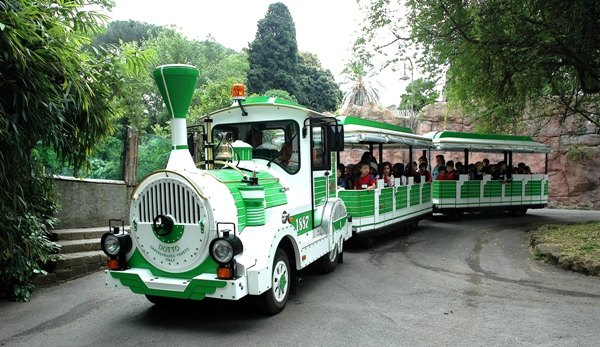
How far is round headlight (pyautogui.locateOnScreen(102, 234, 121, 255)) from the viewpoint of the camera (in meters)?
4.87

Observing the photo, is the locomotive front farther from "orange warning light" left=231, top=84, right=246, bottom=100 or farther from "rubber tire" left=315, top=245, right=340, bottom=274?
"rubber tire" left=315, top=245, right=340, bottom=274

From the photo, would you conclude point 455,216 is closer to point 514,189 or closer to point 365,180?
point 514,189

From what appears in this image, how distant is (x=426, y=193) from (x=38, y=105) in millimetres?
9878

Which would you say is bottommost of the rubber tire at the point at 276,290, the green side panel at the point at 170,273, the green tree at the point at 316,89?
the rubber tire at the point at 276,290

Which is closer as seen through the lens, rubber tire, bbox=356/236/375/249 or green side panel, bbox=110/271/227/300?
green side panel, bbox=110/271/227/300

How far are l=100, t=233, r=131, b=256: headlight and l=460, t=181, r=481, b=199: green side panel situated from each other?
1125 centimetres

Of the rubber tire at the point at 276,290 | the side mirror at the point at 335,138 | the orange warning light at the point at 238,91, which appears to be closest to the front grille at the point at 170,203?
the rubber tire at the point at 276,290

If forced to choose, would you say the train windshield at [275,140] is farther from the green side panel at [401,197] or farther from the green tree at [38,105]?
the green side panel at [401,197]

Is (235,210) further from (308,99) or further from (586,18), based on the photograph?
(308,99)

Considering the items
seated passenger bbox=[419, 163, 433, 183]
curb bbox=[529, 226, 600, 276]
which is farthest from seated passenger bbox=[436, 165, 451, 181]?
curb bbox=[529, 226, 600, 276]

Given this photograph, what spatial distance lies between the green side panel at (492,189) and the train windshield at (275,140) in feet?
32.1

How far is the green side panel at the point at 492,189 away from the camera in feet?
46.5

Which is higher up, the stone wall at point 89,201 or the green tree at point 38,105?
the green tree at point 38,105

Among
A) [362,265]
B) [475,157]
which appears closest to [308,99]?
[475,157]
